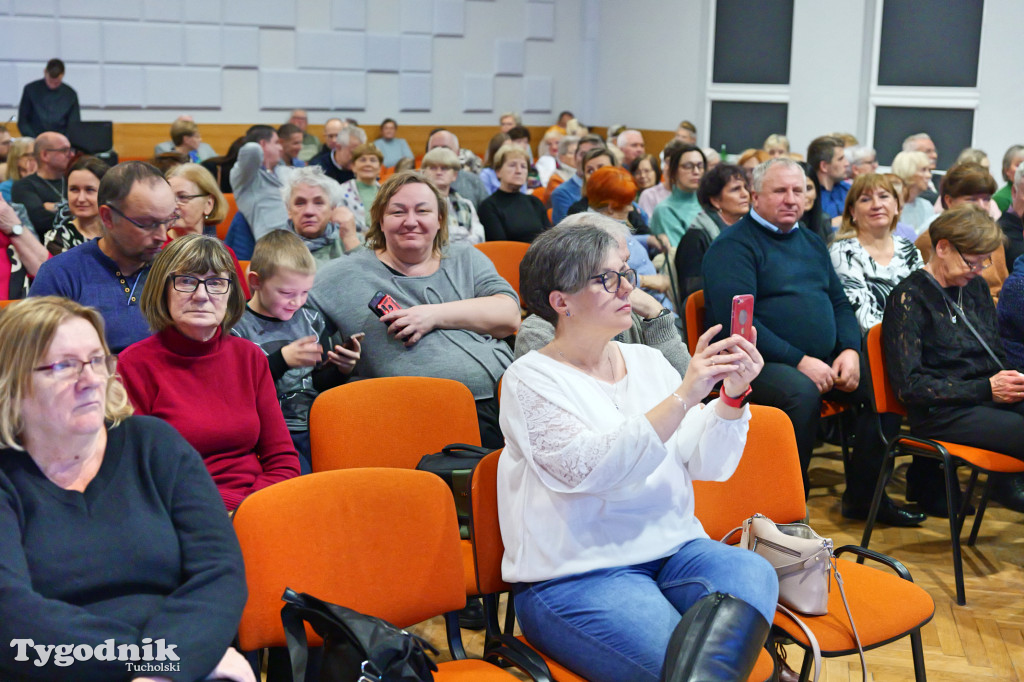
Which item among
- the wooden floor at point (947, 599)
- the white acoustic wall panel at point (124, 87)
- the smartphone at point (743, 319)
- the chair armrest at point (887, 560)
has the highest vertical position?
the white acoustic wall panel at point (124, 87)

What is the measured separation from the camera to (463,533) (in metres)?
2.68

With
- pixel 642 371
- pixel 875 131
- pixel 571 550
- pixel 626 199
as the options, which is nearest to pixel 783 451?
pixel 642 371

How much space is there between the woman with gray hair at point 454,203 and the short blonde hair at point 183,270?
2.88 meters

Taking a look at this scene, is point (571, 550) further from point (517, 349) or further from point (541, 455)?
point (517, 349)

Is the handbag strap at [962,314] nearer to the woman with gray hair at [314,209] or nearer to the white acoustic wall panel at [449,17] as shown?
the woman with gray hair at [314,209]

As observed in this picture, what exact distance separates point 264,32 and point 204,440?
9.59m

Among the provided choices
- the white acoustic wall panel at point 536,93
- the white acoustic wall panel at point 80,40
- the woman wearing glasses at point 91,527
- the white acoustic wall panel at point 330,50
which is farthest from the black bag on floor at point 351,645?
the white acoustic wall panel at point 536,93

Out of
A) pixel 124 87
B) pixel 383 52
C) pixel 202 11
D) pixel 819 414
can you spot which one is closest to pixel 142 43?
pixel 124 87

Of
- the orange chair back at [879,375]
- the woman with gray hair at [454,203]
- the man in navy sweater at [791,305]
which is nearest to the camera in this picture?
the orange chair back at [879,375]

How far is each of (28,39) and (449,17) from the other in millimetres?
4789

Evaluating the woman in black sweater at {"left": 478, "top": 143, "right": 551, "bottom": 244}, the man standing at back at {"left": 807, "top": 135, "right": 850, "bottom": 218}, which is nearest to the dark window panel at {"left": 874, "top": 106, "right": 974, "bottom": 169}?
the man standing at back at {"left": 807, "top": 135, "right": 850, "bottom": 218}

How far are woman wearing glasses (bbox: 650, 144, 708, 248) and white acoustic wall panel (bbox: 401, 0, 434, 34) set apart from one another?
671 centimetres

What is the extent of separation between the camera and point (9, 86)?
9570mm

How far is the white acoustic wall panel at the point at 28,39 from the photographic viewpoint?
953 centimetres
